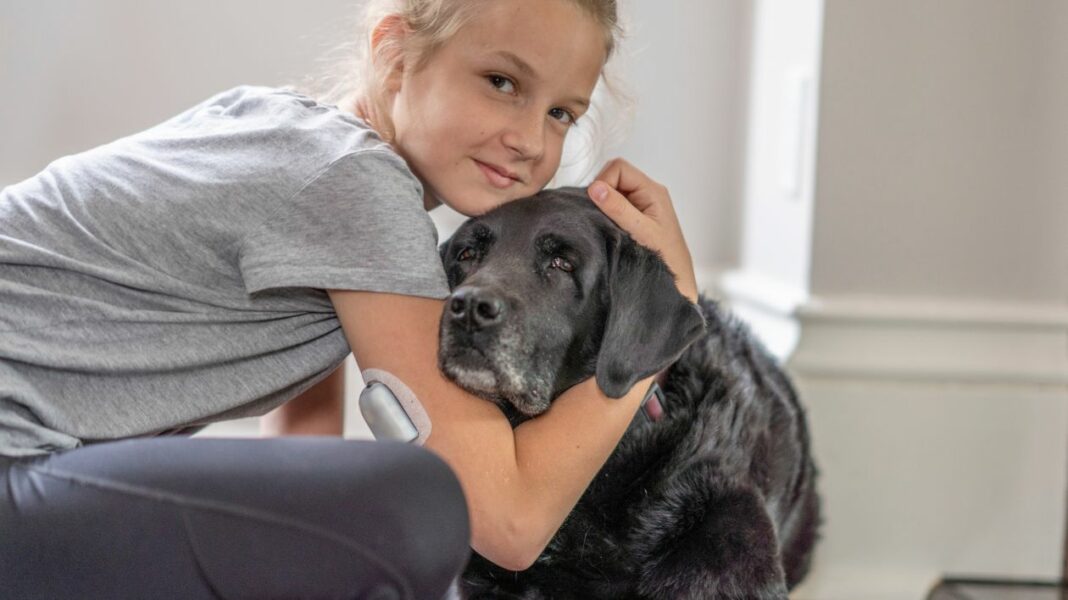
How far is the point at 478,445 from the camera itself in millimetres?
1308

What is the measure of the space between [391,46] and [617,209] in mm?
404

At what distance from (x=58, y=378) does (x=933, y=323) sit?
1.74m

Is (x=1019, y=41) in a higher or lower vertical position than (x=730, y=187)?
higher

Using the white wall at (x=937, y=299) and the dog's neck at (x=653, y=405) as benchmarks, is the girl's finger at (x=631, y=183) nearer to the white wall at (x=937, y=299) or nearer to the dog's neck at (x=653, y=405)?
the dog's neck at (x=653, y=405)

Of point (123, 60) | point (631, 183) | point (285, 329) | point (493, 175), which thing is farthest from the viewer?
point (123, 60)

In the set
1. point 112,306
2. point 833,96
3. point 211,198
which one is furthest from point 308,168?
point 833,96

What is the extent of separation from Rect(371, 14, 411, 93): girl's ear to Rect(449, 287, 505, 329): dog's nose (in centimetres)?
40

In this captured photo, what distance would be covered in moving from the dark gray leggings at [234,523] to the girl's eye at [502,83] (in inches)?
22.2

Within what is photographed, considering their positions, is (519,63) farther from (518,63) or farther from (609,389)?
(609,389)

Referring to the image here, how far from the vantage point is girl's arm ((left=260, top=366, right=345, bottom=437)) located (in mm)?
1884

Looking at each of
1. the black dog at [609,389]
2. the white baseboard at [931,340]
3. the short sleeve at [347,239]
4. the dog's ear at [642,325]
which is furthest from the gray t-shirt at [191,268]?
the white baseboard at [931,340]

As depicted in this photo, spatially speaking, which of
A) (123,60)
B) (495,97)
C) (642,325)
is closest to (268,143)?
(495,97)

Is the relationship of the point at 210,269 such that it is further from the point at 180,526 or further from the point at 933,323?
the point at 933,323

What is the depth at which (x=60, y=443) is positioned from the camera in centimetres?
124
